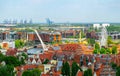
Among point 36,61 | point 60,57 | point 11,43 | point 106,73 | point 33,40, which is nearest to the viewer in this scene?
point 106,73

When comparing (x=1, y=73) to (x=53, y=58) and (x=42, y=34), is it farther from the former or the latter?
(x=42, y=34)

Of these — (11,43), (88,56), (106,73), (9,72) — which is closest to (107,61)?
(88,56)

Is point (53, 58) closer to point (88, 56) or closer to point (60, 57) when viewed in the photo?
point (60, 57)

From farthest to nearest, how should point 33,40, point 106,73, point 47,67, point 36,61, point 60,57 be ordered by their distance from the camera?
point 33,40
point 60,57
point 36,61
point 47,67
point 106,73

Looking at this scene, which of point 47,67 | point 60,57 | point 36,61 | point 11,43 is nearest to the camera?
point 47,67

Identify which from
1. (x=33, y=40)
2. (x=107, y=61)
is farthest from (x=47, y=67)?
(x=33, y=40)

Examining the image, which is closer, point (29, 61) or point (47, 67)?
point (47, 67)

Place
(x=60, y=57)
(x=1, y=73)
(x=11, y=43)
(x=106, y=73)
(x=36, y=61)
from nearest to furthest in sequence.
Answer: (x=1, y=73) < (x=106, y=73) < (x=36, y=61) < (x=60, y=57) < (x=11, y=43)

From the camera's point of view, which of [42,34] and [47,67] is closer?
[47,67]

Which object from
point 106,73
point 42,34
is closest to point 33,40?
point 42,34
